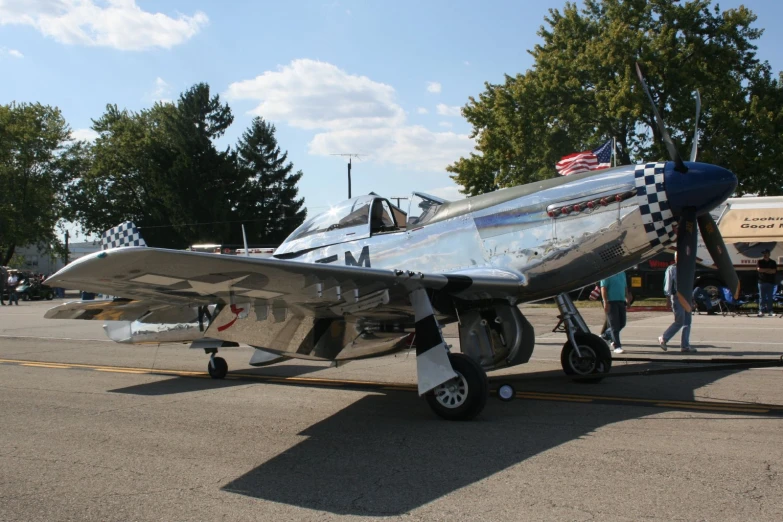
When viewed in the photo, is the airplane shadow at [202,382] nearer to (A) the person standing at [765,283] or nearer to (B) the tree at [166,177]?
(A) the person standing at [765,283]

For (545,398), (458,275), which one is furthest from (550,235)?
(545,398)

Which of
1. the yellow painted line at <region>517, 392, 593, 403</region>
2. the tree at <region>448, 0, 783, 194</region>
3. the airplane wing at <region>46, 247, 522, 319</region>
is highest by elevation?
the tree at <region>448, 0, 783, 194</region>

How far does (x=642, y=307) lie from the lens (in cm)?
2317

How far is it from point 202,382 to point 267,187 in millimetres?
56162

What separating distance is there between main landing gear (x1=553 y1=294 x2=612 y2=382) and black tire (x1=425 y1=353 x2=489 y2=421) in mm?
2248

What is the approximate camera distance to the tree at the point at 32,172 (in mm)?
57719

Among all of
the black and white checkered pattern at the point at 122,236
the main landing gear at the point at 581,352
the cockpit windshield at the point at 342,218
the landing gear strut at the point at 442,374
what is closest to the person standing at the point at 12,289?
the black and white checkered pattern at the point at 122,236

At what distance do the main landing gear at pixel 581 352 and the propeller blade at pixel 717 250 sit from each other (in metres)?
1.62

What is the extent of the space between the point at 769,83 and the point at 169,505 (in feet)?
109

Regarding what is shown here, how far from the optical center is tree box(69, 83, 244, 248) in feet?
177

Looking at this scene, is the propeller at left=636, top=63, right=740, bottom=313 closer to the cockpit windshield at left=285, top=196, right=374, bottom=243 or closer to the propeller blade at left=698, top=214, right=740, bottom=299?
the propeller blade at left=698, top=214, right=740, bottom=299

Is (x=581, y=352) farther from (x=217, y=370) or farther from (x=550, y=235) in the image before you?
(x=217, y=370)

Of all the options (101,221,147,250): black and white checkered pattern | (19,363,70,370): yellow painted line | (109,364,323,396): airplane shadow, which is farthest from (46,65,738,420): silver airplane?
(19,363,70,370): yellow painted line

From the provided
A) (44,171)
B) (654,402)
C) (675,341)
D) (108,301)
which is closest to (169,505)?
(108,301)
